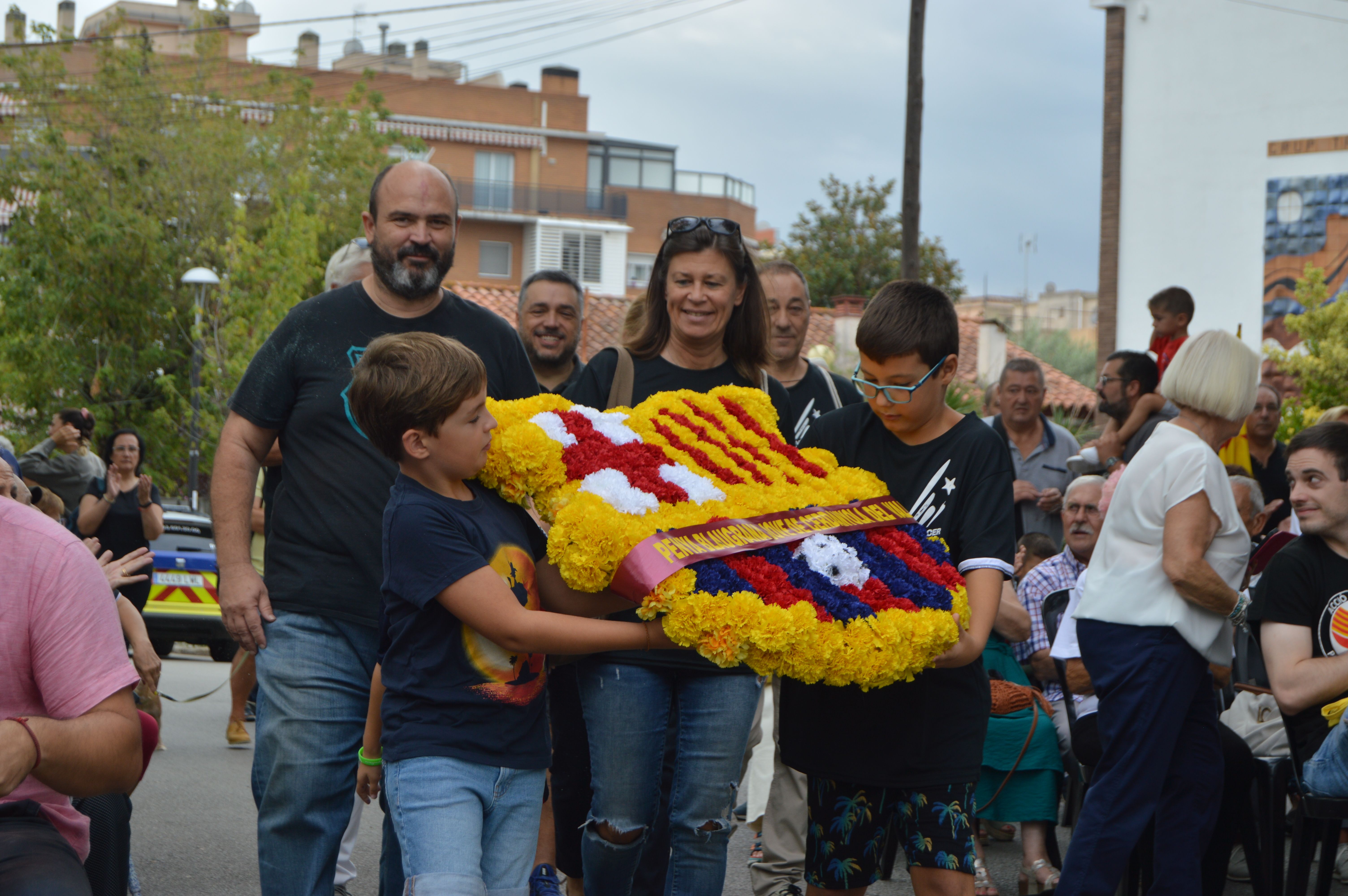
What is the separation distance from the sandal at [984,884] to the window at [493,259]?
5211 cm

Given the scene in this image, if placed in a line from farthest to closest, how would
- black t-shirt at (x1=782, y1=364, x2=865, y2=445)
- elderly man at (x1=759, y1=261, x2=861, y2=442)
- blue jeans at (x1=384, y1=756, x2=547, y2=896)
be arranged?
elderly man at (x1=759, y1=261, x2=861, y2=442), black t-shirt at (x1=782, y1=364, x2=865, y2=445), blue jeans at (x1=384, y1=756, x2=547, y2=896)

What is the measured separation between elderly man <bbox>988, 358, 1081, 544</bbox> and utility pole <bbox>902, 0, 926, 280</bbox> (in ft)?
25.3

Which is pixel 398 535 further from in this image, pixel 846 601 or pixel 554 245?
pixel 554 245

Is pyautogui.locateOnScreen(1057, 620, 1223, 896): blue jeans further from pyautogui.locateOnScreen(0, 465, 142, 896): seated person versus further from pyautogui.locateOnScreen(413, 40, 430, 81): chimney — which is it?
pyautogui.locateOnScreen(413, 40, 430, 81): chimney

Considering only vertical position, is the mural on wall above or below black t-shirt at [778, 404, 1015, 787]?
above

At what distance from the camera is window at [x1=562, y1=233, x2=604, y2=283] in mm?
57844

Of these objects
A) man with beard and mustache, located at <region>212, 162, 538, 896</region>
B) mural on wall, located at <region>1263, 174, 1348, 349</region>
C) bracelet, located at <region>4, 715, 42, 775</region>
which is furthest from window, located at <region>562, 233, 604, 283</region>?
bracelet, located at <region>4, 715, 42, 775</region>

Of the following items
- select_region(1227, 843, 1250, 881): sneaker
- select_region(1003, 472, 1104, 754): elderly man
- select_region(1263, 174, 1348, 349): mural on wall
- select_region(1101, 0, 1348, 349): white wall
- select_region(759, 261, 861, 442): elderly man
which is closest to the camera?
select_region(759, 261, 861, 442): elderly man

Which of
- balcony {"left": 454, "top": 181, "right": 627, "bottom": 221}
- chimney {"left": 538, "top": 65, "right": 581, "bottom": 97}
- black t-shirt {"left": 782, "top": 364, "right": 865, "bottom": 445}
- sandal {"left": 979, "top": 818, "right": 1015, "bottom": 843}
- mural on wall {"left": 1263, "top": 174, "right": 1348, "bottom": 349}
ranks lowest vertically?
sandal {"left": 979, "top": 818, "right": 1015, "bottom": 843}

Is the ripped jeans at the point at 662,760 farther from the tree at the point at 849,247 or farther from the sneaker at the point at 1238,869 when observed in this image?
the tree at the point at 849,247

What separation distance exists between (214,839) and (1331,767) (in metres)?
5.15

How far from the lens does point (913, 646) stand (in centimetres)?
317

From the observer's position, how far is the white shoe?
8430 millimetres

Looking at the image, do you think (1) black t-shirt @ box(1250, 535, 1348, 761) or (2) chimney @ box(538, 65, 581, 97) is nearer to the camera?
(1) black t-shirt @ box(1250, 535, 1348, 761)
